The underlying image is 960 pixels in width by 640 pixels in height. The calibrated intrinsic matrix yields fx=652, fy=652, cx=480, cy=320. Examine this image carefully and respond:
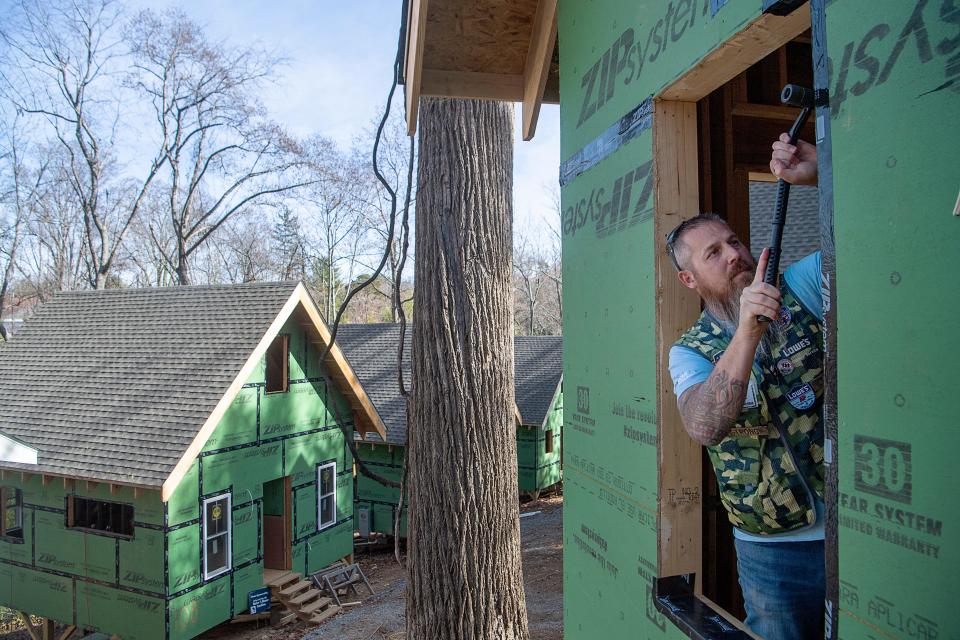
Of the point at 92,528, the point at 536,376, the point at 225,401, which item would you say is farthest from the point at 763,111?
the point at 536,376

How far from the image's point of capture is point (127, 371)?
44.6 feet

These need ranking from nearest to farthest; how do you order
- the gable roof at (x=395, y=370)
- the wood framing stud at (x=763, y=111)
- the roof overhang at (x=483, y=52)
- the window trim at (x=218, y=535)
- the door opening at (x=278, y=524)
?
the wood framing stud at (x=763, y=111)
the roof overhang at (x=483, y=52)
the window trim at (x=218, y=535)
the door opening at (x=278, y=524)
the gable roof at (x=395, y=370)

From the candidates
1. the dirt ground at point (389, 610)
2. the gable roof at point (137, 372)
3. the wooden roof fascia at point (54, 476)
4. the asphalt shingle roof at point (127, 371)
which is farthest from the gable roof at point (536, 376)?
the wooden roof fascia at point (54, 476)

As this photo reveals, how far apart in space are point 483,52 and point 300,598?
40.5ft

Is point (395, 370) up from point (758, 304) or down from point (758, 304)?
down

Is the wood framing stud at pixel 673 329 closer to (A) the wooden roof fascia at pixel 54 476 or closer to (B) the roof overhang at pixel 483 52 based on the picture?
(B) the roof overhang at pixel 483 52

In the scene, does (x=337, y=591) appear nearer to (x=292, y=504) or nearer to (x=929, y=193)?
(x=292, y=504)

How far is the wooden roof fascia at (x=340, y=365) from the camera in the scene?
13875 mm

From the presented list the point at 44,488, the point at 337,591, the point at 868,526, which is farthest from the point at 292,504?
the point at 868,526

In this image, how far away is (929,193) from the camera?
Answer: 1134mm

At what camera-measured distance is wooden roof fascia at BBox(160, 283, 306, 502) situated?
34.8 ft

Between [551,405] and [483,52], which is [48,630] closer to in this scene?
[551,405]

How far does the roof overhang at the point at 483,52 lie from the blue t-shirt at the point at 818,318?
2.22 m

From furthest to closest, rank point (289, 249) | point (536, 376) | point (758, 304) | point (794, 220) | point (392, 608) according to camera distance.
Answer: point (289, 249), point (536, 376), point (794, 220), point (392, 608), point (758, 304)
